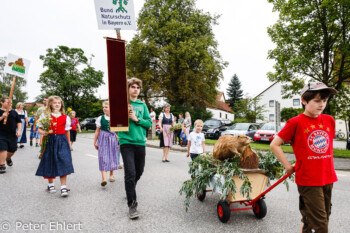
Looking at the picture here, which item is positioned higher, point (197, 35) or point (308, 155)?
point (197, 35)

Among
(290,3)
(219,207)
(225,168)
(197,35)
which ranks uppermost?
(197,35)

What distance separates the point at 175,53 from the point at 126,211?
2540 cm

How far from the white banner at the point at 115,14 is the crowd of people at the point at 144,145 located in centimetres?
86

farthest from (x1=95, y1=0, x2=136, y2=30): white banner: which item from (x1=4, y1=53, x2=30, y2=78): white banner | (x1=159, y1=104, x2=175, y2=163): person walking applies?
(x1=159, y1=104, x2=175, y2=163): person walking

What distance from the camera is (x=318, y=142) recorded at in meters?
2.40

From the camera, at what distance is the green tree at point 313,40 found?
11398 millimetres

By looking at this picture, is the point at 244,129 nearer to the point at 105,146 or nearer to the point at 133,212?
the point at 105,146

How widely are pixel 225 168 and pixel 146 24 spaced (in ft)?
91.7

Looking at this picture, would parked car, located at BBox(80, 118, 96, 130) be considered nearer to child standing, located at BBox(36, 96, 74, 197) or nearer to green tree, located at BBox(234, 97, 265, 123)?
green tree, located at BBox(234, 97, 265, 123)

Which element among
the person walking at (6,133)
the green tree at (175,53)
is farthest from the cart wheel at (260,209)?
the green tree at (175,53)

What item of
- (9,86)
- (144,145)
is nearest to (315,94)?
(144,145)

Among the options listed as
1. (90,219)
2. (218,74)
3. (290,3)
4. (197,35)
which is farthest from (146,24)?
(90,219)

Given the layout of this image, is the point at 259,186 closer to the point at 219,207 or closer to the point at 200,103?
the point at 219,207

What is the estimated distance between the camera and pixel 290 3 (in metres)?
12.2
